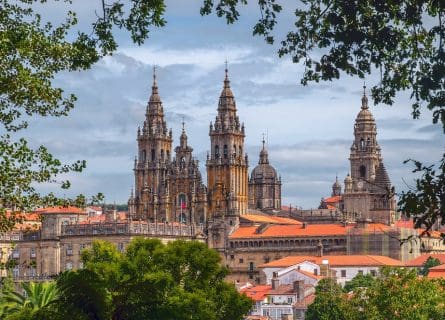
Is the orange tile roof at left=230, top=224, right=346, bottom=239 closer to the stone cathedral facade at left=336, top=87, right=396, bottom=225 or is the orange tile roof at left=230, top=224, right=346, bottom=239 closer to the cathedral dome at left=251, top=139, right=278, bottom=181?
the stone cathedral facade at left=336, top=87, right=396, bottom=225

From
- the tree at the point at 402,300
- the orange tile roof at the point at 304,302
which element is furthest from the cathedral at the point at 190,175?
the tree at the point at 402,300

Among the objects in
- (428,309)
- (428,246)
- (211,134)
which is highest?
(211,134)

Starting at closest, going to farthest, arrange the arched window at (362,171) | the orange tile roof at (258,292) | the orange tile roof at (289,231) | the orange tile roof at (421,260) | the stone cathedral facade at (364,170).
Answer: the orange tile roof at (258,292) < the orange tile roof at (421,260) < the orange tile roof at (289,231) < the stone cathedral facade at (364,170) < the arched window at (362,171)

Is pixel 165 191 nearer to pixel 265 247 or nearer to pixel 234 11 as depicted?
pixel 265 247

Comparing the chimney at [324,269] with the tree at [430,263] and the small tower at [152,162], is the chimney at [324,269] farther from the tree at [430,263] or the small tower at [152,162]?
the small tower at [152,162]

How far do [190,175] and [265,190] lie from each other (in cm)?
1955

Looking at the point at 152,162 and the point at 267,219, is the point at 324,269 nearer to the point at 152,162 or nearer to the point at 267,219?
the point at 267,219

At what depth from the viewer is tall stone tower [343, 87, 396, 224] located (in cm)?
16612

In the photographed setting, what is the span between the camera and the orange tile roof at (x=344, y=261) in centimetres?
13575

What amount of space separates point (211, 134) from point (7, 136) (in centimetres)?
13749

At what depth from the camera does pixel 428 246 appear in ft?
496

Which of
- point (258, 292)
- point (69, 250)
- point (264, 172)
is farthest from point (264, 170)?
point (258, 292)

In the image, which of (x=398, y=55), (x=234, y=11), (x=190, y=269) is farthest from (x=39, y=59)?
(x=190, y=269)

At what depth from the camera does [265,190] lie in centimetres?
18012
